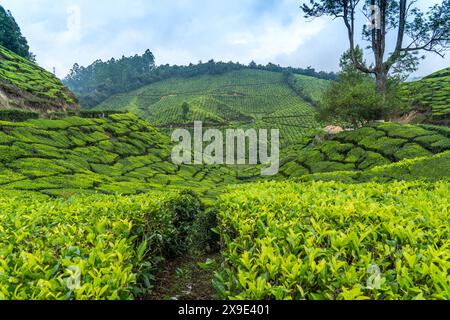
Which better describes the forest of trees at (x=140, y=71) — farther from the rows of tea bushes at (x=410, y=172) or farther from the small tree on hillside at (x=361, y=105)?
the rows of tea bushes at (x=410, y=172)

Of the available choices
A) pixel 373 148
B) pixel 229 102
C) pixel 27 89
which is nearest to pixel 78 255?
pixel 373 148

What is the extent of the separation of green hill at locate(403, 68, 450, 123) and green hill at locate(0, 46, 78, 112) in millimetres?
42580

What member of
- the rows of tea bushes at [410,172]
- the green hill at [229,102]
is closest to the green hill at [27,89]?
the green hill at [229,102]

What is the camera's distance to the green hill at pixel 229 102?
67438mm

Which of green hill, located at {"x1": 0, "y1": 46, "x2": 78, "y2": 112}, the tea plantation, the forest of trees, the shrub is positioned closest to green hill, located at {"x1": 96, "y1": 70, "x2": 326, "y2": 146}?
the forest of trees

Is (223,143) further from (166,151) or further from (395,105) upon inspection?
(395,105)

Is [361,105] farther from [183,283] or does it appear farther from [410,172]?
[183,283]

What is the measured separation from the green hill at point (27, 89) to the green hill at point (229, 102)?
24749 mm

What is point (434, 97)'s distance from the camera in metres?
30.3

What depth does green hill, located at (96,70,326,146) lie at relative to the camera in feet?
221

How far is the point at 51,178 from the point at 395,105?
81.8ft

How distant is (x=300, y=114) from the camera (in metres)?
74.9

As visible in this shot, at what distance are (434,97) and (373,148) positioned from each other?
798 inches
